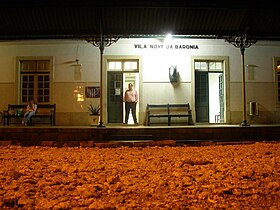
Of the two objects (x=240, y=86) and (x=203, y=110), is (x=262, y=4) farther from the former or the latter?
(x=203, y=110)

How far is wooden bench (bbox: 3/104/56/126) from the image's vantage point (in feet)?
35.6

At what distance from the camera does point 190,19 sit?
9016 mm

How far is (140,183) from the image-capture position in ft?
11.4

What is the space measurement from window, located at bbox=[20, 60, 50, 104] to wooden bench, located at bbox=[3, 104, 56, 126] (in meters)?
0.43

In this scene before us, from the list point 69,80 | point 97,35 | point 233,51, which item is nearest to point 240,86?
point 233,51

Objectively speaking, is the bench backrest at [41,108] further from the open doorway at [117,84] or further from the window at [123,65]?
the window at [123,65]

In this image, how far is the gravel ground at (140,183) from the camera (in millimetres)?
2775

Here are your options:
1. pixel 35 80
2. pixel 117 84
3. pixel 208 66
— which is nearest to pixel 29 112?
pixel 35 80

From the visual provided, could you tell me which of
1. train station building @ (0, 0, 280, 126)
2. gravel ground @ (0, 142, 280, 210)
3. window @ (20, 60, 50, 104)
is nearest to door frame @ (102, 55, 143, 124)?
train station building @ (0, 0, 280, 126)

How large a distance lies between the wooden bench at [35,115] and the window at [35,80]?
1.40 feet

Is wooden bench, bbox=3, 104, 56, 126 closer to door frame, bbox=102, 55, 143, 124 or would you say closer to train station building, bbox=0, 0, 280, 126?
train station building, bbox=0, 0, 280, 126

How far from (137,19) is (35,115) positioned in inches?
219

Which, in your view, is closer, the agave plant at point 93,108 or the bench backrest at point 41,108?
the agave plant at point 93,108

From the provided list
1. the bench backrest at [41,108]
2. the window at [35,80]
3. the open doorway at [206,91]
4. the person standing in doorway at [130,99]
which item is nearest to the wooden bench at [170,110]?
the open doorway at [206,91]
